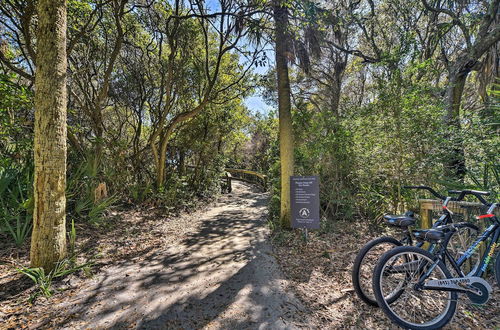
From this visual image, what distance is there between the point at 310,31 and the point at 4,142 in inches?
250

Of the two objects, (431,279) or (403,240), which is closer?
(431,279)

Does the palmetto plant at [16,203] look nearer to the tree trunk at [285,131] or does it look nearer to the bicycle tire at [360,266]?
the tree trunk at [285,131]

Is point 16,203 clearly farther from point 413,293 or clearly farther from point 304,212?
point 413,293

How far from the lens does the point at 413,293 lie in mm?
2092

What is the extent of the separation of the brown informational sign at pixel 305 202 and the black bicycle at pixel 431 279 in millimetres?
1684

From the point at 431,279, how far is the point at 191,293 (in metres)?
2.43

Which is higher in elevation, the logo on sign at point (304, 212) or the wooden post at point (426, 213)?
the wooden post at point (426, 213)

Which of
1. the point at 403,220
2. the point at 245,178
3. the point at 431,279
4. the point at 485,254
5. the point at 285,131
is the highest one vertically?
the point at 285,131

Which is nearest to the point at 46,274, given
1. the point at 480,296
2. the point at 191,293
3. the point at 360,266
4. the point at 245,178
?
the point at 191,293

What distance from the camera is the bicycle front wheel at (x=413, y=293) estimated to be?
73.2 inches

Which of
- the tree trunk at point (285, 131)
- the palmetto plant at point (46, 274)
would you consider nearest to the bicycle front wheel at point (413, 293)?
the tree trunk at point (285, 131)

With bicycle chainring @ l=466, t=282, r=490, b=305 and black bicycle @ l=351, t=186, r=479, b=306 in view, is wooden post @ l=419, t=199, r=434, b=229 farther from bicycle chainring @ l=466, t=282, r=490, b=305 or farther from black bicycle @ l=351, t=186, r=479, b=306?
bicycle chainring @ l=466, t=282, r=490, b=305

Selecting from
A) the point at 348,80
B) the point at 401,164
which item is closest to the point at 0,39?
the point at 401,164

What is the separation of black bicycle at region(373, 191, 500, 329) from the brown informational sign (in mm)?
1684
